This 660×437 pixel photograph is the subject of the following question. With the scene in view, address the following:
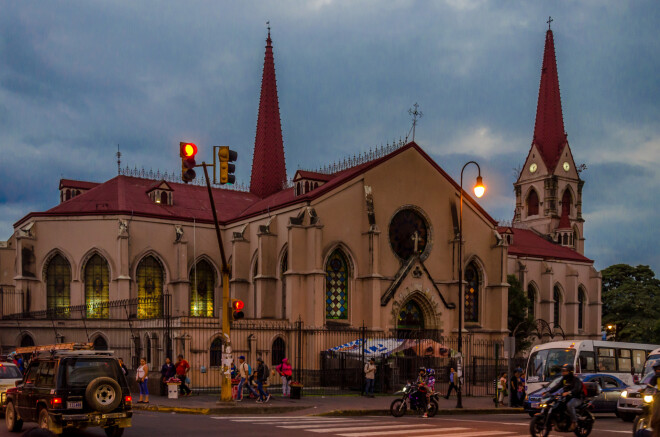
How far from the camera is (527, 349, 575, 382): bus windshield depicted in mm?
29297

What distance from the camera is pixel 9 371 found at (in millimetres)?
21375

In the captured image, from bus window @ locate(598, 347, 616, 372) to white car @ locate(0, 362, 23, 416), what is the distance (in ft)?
70.0

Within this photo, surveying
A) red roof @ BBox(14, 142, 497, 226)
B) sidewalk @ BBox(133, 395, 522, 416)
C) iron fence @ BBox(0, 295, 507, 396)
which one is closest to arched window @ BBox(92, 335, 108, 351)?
iron fence @ BBox(0, 295, 507, 396)

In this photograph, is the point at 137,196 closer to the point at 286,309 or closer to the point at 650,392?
the point at 286,309

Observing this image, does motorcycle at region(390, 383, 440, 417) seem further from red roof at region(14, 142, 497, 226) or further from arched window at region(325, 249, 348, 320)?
red roof at region(14, 142, 497, 226)

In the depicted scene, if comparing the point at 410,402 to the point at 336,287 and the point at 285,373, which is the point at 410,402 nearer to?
the point at 285,373

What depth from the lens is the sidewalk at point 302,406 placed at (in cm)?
2403

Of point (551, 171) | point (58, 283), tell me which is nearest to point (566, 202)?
point (551, 171)

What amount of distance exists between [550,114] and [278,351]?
50.5 meters

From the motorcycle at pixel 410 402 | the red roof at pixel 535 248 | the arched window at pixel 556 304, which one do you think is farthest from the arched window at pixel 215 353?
the arched window at pixel 556 304

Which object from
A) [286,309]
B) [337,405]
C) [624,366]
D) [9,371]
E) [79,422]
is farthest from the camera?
[286,309]

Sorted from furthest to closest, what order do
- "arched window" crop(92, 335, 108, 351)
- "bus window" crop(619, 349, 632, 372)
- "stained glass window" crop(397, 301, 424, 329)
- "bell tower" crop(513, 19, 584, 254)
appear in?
"bell tower" crop(513, 19, 584, 254) → "stained glass window" crop(397, 301, 424, 329) → "arched window" crop(92, 335, 108, 351) → "bus window" crop(619, 349, 632, 372)

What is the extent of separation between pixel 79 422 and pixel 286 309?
28.3m

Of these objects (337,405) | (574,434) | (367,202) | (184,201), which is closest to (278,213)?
(367,202)
